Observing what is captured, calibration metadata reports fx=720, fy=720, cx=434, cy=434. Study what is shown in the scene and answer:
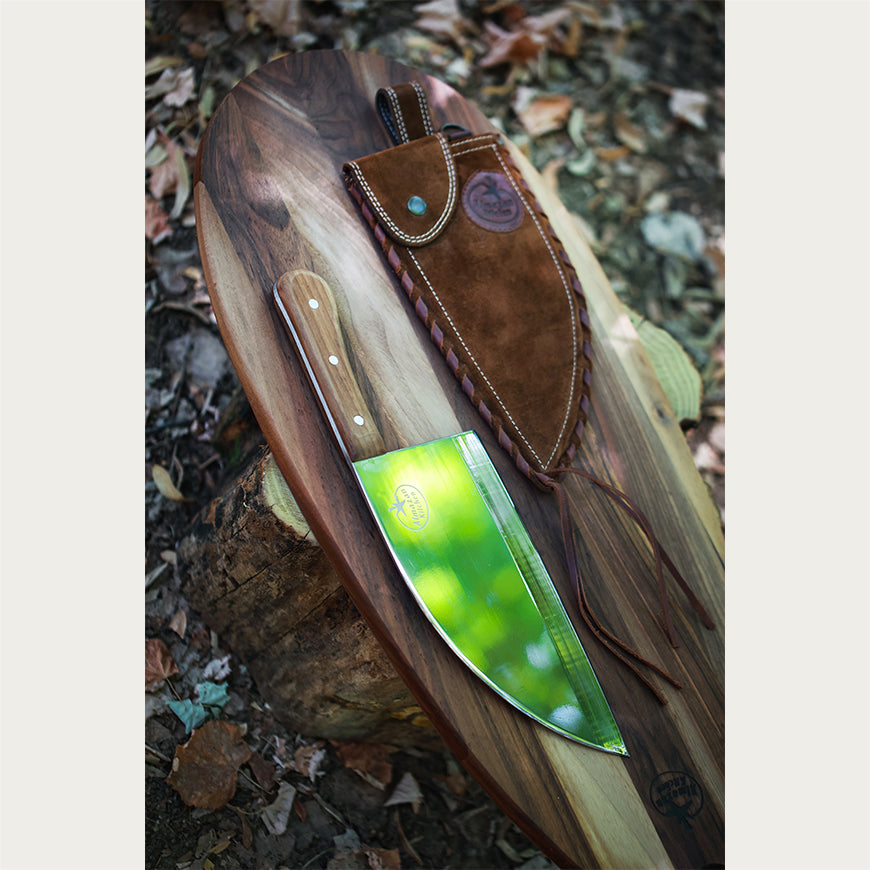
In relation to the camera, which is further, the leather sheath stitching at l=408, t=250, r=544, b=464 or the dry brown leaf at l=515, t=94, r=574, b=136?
the dry brown leaf at l=515, t=94, r=574, b=136

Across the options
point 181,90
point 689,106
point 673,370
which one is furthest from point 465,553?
point 689,106

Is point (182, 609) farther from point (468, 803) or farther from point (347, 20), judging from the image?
point (347, 20)

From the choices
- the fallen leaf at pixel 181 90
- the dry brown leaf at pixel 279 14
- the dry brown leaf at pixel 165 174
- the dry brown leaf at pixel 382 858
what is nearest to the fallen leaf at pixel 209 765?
the dry brown leaf at pixel 382 858

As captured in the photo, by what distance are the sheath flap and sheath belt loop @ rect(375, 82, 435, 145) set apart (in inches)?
3.6

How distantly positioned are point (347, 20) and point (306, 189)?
157cm

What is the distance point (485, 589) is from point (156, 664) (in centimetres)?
95

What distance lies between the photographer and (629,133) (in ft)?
9.85

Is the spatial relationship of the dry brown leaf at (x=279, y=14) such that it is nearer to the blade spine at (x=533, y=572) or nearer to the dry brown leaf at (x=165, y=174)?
the dry brown leaf at (x=165, y=174)

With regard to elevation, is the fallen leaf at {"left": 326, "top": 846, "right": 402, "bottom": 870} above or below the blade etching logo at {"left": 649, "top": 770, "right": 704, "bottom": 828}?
below

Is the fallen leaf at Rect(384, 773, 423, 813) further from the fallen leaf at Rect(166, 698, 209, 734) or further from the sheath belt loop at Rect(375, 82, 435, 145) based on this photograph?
the sheath belt loop at Rect(375, 82, 435, 145)

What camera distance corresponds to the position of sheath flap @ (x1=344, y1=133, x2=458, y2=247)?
1.55m

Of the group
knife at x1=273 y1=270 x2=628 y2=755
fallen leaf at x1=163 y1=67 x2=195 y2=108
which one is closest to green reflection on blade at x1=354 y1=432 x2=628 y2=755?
knife at x1=273 y1=270 x2=628 y2=755

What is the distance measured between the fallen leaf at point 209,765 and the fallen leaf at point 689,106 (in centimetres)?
290

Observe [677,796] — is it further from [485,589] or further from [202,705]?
[202,705]
